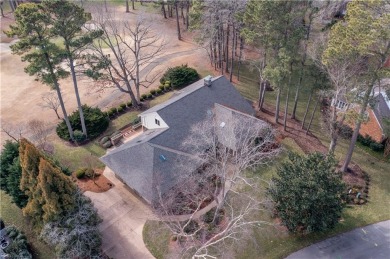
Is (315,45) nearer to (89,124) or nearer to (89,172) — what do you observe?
(89,172)

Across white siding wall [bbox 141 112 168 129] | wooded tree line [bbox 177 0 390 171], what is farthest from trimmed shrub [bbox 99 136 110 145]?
wooded tree line [bbox 177 0 390 171]

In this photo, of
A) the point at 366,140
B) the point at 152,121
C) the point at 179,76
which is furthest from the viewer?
the point at 179,76

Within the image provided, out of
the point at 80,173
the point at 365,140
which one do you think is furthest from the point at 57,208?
the point at 365,140

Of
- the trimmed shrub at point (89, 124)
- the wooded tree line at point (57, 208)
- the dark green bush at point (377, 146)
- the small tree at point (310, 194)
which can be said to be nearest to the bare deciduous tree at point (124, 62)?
the trimmed shrub at point (89, 124)

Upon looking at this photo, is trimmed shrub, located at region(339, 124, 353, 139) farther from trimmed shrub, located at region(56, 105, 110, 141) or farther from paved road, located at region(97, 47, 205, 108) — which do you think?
paved road, located at region(97, 47, 205, 108)

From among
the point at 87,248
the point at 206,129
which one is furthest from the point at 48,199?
the point at 206,129
